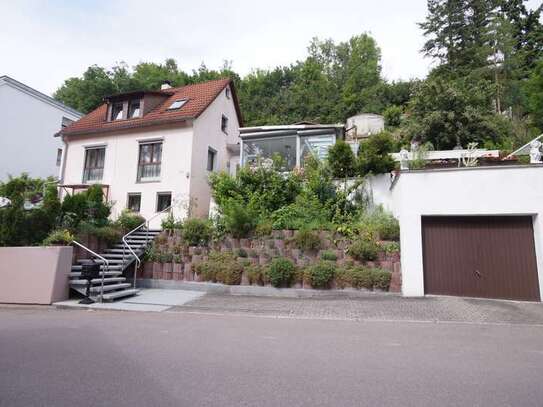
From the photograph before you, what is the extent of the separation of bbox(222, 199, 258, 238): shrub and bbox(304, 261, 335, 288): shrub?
2879 millimetres

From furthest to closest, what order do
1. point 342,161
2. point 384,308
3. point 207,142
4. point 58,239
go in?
point 207,142
point 342,161
point 58,239
point 384,308

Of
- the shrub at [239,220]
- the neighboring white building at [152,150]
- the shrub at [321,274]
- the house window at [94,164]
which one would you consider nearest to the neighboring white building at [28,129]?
the neighboring white building at [152,150]

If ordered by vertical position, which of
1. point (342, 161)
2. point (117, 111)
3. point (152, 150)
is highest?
point (117, 111)

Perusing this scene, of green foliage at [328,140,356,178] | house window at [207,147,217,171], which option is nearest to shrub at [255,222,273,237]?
green foliage at [328,140,356,178]

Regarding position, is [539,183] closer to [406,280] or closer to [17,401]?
[406,280]

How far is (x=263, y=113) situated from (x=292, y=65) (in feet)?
37.8

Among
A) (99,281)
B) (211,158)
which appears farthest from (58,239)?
(211,158)

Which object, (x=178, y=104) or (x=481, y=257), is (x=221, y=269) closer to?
(x=481, y=257)

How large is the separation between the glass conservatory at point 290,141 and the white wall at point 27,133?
16.6 meters

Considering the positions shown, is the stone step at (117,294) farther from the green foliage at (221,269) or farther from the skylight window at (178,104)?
the skylight window at (178,104)

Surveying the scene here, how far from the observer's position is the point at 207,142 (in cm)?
1784

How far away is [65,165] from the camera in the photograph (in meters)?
18.6

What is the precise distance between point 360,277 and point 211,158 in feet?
39.8

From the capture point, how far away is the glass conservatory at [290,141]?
16.1 m
